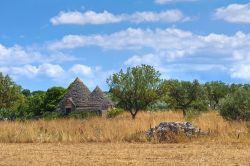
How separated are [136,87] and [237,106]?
2001 centimetres

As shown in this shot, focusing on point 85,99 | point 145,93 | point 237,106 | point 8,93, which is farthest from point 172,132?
point 85,99

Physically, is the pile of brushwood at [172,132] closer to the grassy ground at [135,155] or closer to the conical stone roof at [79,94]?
the grassy ground at [135,155]

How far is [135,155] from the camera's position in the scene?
49.3ft

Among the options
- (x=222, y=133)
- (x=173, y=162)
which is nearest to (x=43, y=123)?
(x=222, y=133)

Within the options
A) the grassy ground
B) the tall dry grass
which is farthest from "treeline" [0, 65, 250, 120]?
the grassy ground

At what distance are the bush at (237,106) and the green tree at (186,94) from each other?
28.5 metres

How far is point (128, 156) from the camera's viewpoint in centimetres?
1472

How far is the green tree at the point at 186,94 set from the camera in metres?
55.2

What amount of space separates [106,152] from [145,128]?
633cm

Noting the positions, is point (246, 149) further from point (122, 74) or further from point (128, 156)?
point (122, 74)

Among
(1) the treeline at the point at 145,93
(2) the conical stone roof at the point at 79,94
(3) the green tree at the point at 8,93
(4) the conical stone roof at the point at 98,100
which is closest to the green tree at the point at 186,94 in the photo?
(1) the treeline at the point at 145,93

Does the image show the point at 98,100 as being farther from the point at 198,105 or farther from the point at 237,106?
the point at 237,106

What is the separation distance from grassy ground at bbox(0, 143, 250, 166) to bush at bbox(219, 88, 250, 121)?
23.5 feet

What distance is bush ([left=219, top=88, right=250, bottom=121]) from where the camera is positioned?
25188 mm
